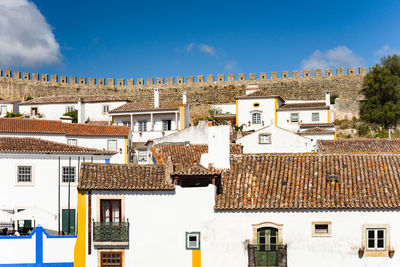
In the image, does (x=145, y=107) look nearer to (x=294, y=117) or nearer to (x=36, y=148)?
(x=294, y=117)

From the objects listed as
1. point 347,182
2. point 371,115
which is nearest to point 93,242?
point 347,182

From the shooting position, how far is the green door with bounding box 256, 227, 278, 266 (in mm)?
21266

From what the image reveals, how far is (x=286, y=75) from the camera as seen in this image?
72.1 m

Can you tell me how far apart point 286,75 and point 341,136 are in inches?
714

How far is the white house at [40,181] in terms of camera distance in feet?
94.8

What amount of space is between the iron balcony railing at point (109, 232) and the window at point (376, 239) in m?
8.60

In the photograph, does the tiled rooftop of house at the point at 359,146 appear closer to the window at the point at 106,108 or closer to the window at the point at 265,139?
the window at the point at 265,139

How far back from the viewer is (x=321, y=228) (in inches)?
838

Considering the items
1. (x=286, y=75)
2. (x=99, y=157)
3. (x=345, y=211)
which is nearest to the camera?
(x=345, y=211)

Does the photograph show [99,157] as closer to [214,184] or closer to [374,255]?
[214,184]

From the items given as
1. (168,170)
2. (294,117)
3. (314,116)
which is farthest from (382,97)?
(168,170)

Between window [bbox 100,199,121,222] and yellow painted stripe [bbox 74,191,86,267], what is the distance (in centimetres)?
64


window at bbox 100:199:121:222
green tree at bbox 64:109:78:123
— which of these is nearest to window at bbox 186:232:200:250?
window at bbox 100:199:121:222

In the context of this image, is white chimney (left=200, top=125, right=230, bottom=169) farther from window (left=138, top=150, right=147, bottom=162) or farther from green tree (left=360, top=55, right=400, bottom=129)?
green tree (left=360, top=55, right=400, bottom=129)
